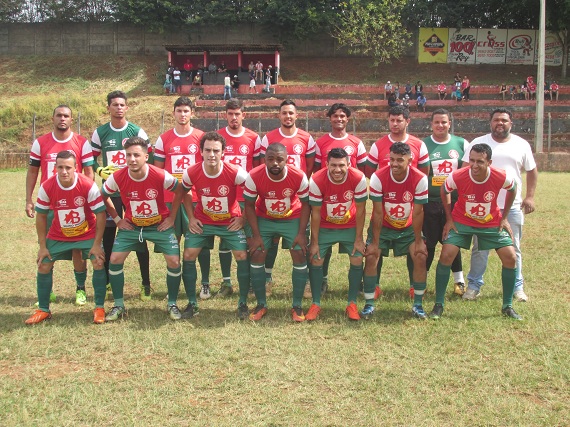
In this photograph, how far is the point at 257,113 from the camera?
31.4 meters

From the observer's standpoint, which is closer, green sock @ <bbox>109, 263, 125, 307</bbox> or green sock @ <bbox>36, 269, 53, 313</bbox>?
green sock @ <bbox>36, 269, 53, 313</bbox>

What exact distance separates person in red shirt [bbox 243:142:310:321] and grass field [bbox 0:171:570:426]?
0.37 meters

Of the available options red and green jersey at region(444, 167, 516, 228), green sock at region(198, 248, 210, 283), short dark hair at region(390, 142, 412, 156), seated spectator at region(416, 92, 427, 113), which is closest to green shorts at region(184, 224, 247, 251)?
green sock at region(198, 248, 210, 283)

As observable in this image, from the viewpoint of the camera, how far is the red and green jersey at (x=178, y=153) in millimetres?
7117

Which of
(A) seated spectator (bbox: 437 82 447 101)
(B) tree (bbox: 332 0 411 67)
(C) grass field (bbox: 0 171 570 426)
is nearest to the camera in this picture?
(C) grass field (bbox: 0 171 570 426)

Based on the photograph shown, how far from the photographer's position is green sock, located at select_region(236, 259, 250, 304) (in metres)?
6.38

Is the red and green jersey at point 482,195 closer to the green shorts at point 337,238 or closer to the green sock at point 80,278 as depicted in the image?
the green shorts at point 337,238

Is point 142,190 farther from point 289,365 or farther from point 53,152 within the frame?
point 289,365

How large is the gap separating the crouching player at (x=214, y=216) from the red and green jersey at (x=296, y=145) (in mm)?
897

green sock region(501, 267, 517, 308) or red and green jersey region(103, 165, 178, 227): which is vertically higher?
red and green jersey region(103, 165, 178, 227)

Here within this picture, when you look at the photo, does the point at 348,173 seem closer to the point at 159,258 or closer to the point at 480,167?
the point at 480,167

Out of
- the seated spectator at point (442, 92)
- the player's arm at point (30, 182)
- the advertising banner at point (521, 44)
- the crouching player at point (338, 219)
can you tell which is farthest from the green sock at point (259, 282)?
the advertising banner at point (521, 44)

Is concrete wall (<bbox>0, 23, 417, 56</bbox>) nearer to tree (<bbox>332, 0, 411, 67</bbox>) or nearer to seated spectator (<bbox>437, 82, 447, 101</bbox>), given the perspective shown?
tree (<bbox>332, 0, 411, 67</bbox>)

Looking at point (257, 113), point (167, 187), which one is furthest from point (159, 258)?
point (257, 113)
